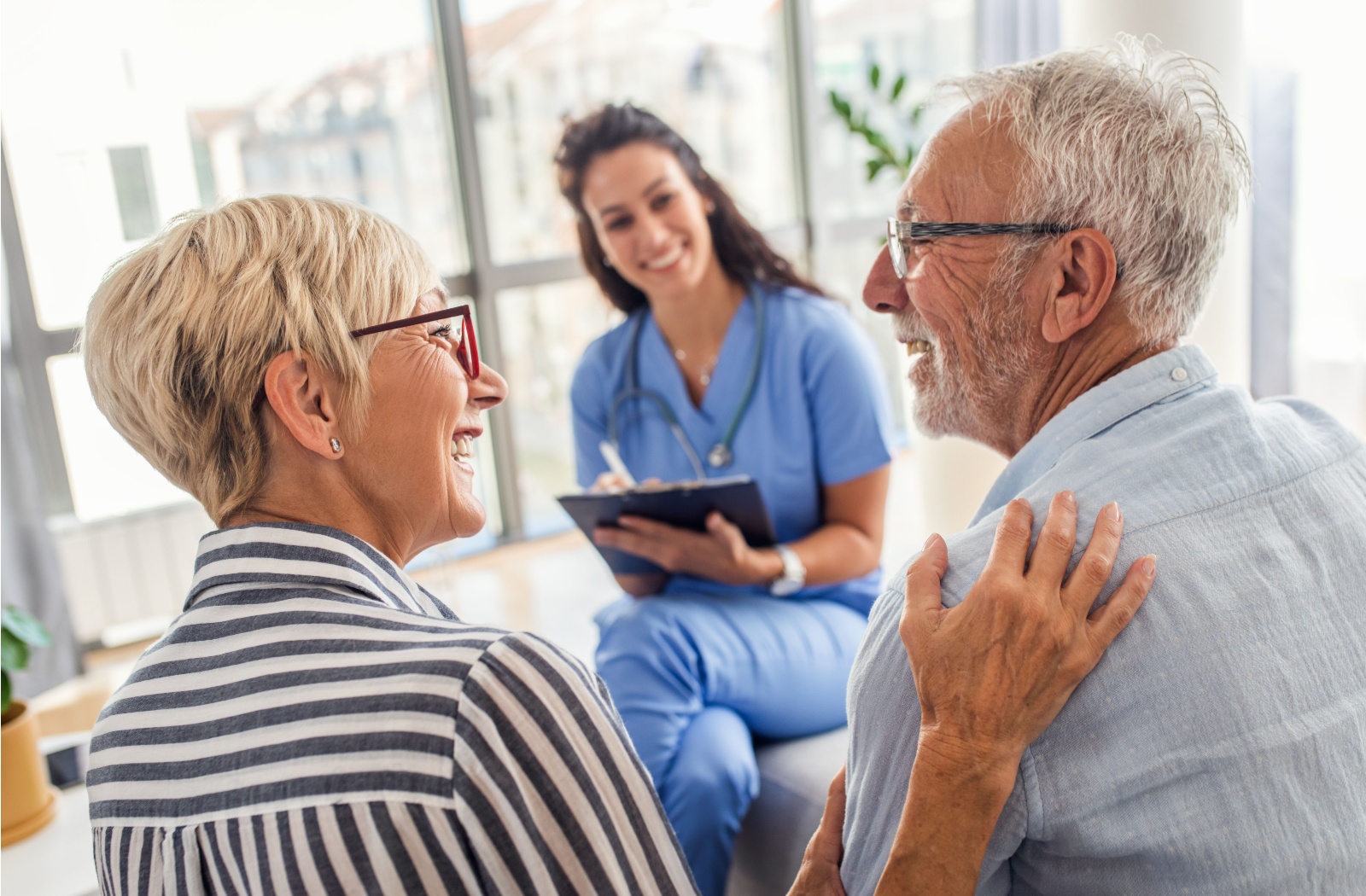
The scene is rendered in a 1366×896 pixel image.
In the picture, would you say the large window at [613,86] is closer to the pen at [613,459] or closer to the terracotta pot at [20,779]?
the pen at [613,459]

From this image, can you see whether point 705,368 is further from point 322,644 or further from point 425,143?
point 425,143

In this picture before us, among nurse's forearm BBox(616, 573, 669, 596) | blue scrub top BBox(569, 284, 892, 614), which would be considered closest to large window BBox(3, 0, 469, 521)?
blue scrub top BBox(569, 284, 892, 614)

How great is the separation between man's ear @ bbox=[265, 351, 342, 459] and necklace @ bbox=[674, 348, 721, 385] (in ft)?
3.91

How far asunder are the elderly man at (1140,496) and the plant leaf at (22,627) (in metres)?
1.29

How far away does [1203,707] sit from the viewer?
811 millimetres

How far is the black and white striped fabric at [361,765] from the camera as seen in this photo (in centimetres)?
67

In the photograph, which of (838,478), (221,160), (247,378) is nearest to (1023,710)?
(247,378)

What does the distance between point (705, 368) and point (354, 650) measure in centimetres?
138

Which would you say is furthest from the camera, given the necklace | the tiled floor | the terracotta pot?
the tiled floor

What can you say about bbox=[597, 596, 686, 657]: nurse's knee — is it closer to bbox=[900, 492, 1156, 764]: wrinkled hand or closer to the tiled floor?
bbox=[900, 492, 1156, 764]: wrinkled hand

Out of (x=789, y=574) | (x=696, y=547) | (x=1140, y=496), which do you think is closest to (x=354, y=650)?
(x=1140, y=496)

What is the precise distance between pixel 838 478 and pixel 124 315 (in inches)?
51.6

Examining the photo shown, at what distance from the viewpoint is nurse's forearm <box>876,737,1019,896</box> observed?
81 cm

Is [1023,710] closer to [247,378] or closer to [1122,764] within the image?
[1122,764]
